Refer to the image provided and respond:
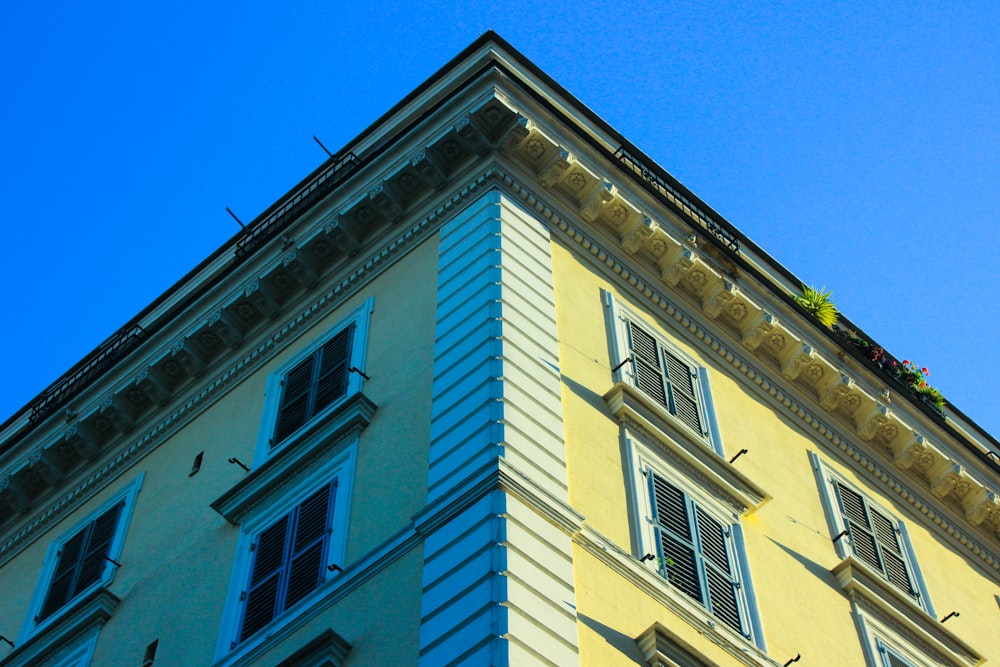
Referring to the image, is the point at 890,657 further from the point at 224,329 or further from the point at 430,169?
the point at 224,329

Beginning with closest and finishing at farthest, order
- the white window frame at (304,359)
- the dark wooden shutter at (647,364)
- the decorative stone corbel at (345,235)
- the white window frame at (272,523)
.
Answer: the white window frame at (272,523) < the white window frame at (304,359) < the dark wooden shutter at (647,364) < the decorative stone corbel at (345,235)

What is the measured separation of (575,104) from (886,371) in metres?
6.65

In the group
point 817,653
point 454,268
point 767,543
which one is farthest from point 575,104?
point 817,653

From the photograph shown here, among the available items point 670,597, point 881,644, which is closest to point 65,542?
point 670,597

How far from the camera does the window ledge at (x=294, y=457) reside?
18.9 m

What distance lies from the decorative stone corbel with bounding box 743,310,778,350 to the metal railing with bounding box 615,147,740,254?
1.39 m

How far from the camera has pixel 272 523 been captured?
18.6 metres

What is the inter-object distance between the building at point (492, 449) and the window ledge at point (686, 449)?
39 millimetres

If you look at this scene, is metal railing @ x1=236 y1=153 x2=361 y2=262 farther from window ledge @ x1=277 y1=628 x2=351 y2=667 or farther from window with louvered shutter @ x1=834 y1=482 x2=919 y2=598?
window ledge @ x1=277 y1=628 x2=351 y2=667

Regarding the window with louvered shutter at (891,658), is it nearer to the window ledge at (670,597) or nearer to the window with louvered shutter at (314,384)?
the window ledge at (670,597)

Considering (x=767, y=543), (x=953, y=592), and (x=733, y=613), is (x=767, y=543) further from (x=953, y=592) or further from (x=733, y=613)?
(x=953, y=592)

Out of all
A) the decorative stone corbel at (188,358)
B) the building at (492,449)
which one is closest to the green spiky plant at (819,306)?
the building at (492,449)

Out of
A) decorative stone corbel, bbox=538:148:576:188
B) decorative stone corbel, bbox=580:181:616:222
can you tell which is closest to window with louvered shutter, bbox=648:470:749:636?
decorative stone corbel, bbox=580:181:616:222

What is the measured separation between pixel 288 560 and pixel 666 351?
6.40 m
